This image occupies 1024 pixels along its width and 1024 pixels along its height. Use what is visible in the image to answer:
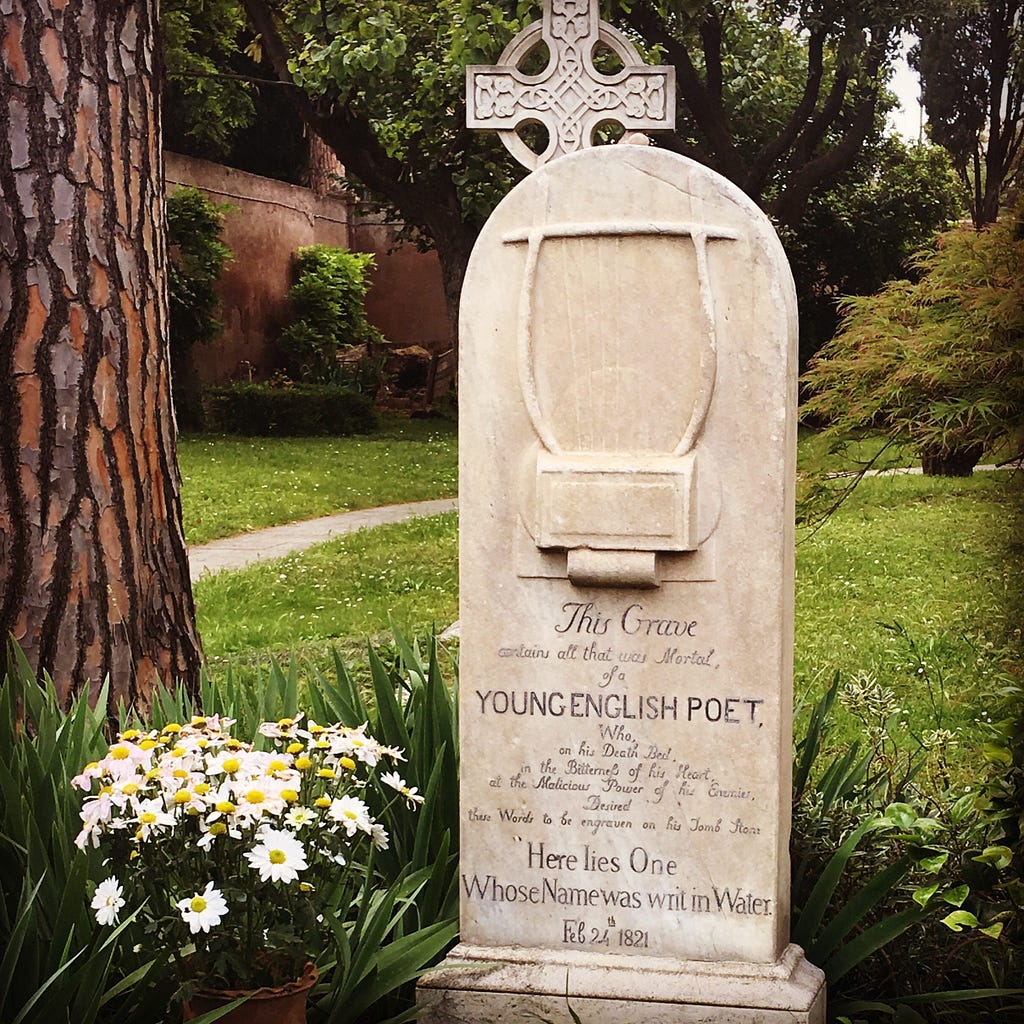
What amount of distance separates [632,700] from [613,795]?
21 centimetres

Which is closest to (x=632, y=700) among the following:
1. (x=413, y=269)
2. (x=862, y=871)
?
(x=862, y=871)

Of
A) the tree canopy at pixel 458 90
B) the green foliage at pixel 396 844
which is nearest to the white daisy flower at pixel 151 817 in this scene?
the green foliage at pixel 396 844

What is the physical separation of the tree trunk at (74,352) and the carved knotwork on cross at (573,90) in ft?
4.43

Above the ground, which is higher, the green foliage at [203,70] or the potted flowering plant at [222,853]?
the green foliage at [203,70]

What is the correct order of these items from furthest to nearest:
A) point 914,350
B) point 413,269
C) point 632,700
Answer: point 413,269 → point 914,350 → point 632,700

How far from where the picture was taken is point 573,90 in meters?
3.43

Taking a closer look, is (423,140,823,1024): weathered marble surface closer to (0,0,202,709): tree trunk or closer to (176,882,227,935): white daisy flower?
(176,882,227,935): white daisy flower

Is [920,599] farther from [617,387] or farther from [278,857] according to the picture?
[278,857]

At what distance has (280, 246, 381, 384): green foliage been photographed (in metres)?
21.2

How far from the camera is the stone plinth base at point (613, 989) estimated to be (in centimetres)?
298

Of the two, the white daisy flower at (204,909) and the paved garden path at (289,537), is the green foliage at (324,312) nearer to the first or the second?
the paved garden path at (289,537)

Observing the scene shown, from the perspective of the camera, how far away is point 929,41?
16.0 metres

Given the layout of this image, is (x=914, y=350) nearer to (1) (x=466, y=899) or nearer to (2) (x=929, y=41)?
(1) (x=466, y=899)

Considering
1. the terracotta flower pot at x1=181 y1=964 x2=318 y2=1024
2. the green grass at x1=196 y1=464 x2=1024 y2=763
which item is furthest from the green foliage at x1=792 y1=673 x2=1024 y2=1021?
the terracotta flower pot at x1=181 y1=964 x2=318 y2=1024
